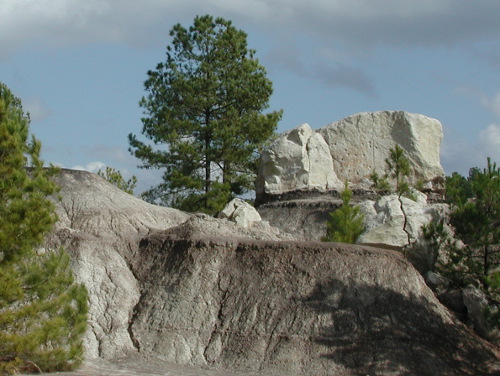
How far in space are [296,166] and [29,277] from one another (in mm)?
23648

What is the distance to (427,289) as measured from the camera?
2442 cm

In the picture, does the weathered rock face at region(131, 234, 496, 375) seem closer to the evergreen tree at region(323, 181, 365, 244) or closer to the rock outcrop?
the rock outcrop

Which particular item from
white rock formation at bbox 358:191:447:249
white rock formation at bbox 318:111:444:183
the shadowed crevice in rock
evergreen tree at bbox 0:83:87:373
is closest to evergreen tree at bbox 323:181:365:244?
white rock formation at bbox 358:191:447:249

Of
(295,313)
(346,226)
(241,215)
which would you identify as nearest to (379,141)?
(346,226)

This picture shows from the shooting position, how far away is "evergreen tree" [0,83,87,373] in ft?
62.0

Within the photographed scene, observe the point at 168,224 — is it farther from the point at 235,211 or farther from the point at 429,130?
the point at 429,130

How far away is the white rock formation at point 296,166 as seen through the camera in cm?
4181

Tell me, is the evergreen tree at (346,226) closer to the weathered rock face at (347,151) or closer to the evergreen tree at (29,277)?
the weathered rock face at (347,151)

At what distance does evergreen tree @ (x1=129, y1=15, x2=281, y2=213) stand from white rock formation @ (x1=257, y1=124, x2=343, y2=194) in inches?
142

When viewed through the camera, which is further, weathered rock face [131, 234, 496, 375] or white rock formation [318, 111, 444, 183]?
white rock formation [318, 111, 444, 183]

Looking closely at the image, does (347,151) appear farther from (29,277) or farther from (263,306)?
(29,277)

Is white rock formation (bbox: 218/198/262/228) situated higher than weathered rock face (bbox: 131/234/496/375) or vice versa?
white rock formation (bbox: 218/198/262/228)

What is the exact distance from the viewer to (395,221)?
2941 cm

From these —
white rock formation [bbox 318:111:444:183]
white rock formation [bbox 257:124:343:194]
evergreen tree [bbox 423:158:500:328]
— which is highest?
white rock formation [bbox 318:111:444:183]
